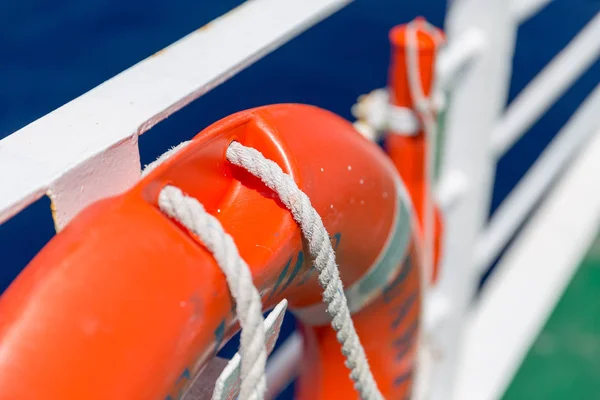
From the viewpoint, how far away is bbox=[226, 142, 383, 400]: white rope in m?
0.64

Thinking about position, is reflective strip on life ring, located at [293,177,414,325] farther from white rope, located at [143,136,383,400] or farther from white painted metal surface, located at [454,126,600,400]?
white painted metal surface, located at [454,126,600,400]

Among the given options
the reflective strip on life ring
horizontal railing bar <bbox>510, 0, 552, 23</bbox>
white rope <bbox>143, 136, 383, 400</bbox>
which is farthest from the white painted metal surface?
white rope <bbox>143, 136, 383, 400</bbox>

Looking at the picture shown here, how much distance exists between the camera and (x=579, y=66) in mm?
1879

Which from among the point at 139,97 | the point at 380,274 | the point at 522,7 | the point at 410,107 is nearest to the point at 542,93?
the point at 522,7

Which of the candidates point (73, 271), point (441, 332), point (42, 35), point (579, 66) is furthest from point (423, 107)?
point (42, 35)

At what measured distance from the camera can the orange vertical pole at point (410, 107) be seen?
135 centimetres

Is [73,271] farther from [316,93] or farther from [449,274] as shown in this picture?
[316,93]

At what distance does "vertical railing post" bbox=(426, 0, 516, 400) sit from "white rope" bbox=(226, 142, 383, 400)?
0.86 metres

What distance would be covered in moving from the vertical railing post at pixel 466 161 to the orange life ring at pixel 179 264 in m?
0.62

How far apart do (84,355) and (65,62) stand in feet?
5.07

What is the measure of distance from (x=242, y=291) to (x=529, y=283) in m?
1.61

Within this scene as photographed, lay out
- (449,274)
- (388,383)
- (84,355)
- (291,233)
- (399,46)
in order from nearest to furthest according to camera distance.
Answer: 1. (84,355)
2. (291,233)
3. (388,383)
4. (399,46)
5. (449,274)

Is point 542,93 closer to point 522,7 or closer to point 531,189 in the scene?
point 531,189

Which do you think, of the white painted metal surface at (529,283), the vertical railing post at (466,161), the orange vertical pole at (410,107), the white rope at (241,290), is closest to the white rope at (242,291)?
the white rope at (241,290)
